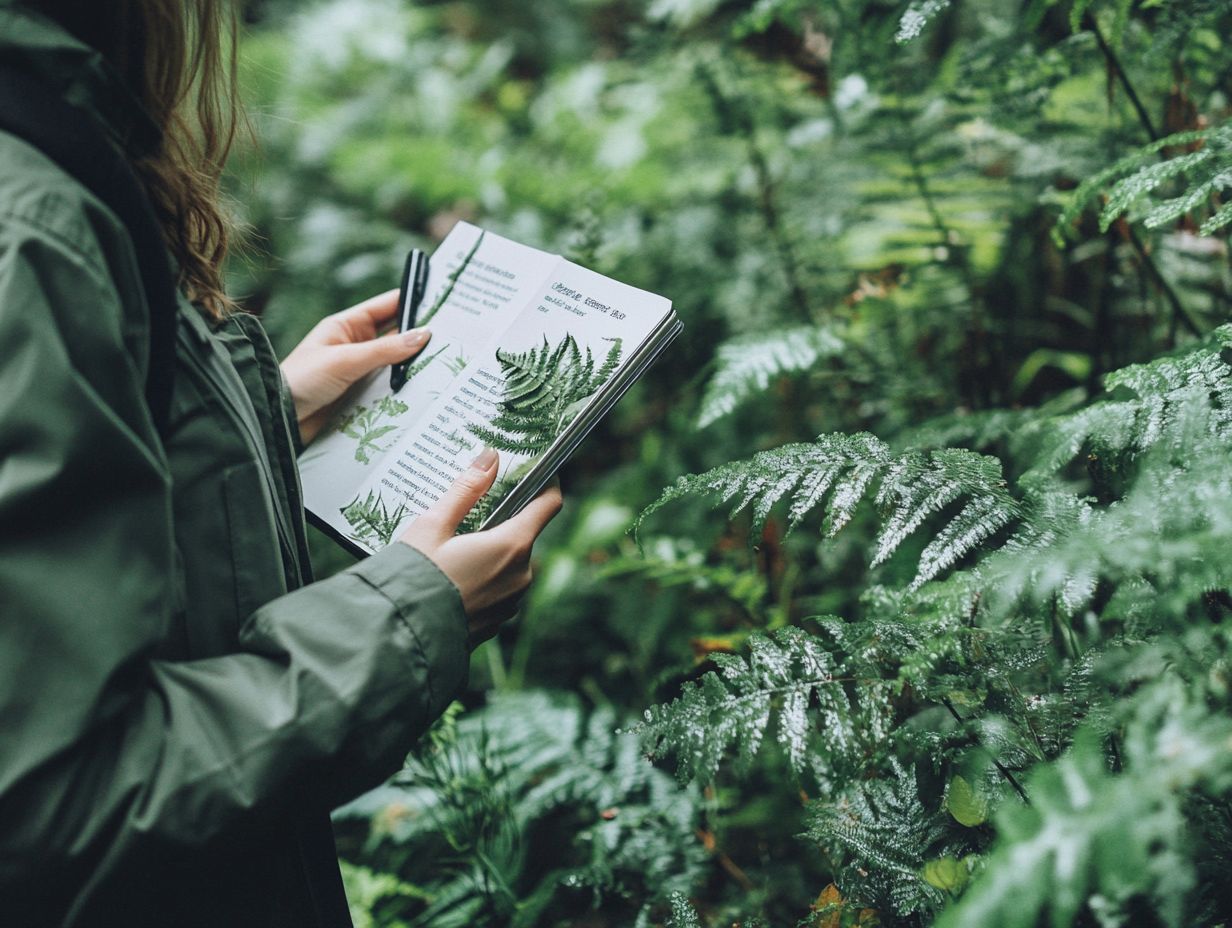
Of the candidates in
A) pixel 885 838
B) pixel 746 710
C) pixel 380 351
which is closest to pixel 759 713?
pixel 746 710

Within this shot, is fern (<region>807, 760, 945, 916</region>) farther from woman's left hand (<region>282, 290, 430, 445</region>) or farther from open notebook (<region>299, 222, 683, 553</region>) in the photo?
woman's left hand (<region>282, 290, 430, 445</region>)

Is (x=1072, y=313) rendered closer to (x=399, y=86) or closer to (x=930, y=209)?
(x=930, y=209)

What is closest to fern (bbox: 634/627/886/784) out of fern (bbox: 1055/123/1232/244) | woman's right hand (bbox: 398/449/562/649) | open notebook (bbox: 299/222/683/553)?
woman's right hand (bbox: 398/449/562/649)

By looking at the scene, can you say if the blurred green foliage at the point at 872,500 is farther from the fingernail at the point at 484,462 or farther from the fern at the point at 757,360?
the fingernail at the point at 484,462

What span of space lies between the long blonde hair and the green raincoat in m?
0.08

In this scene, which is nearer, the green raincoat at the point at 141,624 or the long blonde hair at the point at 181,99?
the green raincoat at the point at 141,624

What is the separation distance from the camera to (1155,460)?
→ 3.44 ft

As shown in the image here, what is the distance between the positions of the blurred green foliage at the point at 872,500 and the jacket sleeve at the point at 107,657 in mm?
503

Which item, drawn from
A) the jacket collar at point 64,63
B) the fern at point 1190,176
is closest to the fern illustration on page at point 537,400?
the jacket collar at point 64,63

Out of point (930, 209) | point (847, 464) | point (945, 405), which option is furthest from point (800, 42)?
point (847, 464)

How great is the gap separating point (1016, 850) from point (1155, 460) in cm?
58

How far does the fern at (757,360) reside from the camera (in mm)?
1941

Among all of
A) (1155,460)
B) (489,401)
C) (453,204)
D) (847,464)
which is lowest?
(453,204)

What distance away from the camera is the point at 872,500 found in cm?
145
